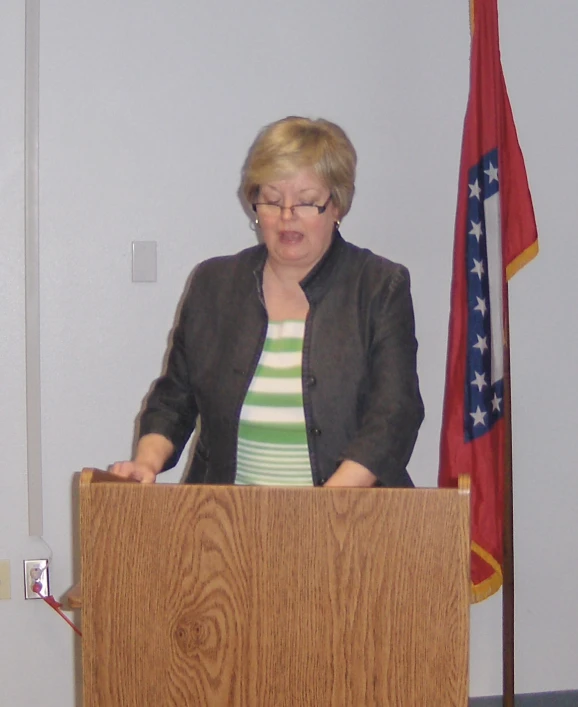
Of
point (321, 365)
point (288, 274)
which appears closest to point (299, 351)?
point (321, 365)

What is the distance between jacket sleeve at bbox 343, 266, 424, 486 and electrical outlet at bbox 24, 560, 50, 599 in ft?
4.61

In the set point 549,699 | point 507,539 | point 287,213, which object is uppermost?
point 287,213

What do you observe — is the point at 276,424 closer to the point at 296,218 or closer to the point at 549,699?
the point at 296,218

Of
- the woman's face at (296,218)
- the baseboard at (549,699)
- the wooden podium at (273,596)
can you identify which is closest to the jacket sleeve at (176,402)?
the woman's face at (296,218)

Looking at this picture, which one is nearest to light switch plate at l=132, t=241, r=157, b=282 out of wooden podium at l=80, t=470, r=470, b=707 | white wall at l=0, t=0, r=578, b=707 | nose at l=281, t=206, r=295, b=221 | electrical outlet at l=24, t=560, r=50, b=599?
white wall at l=0, t=0, r=578, b=707

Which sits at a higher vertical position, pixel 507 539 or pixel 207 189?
pixel 207 189

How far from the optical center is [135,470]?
1.54 m

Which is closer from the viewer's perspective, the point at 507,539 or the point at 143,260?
the point at 507,539

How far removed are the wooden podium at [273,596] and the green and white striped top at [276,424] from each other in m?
0.43

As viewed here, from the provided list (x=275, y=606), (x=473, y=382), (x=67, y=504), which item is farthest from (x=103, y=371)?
(x=275, y=606)

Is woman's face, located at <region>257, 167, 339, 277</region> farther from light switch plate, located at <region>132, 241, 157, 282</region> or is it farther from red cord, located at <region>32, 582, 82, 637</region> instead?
red cord, located at <region>32, 582, 82, 637</region>

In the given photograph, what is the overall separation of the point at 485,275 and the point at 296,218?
1086 millimetres

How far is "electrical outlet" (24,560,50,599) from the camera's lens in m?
2.65

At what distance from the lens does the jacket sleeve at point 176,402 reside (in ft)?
5.61
